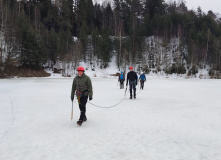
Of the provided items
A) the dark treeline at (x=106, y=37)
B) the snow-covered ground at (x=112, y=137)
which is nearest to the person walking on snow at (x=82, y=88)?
the snow-covered ground at (x=112, y=137)

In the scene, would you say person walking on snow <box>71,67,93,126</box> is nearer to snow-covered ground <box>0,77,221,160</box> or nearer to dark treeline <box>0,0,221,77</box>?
snow-covered ground <box>0,77,221,160</box>

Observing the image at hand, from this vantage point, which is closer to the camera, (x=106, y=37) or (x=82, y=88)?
(x=82, y=88)

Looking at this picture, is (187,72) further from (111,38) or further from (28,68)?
(28,68)

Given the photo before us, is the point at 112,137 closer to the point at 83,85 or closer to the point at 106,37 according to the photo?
the point at 83,85

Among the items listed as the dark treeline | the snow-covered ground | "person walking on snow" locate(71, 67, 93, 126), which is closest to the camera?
the snow-covered ground

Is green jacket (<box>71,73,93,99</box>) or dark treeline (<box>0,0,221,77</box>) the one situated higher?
dark treeline (<box>0,0,221,77</box>)

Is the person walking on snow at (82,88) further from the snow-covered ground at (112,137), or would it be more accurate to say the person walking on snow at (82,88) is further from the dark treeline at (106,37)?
the dark treeline at (106,37)

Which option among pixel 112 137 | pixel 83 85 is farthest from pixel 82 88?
pixel 112 137

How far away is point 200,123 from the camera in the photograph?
583 cm

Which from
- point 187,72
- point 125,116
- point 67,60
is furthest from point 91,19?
point 125,116

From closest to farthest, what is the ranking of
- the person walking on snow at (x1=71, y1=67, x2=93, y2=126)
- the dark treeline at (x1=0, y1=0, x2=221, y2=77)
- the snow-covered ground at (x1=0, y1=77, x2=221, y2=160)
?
1. the snow-covered ground at (x1=0, y1=77, x2=221, y2=160)
2. the person walking on snow at (x1=71, y1=67, x2=93, y2=126)
3. the dark treeline at (x1=0, y1=0, x2=221, y2=77)

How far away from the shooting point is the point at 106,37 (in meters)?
54.8

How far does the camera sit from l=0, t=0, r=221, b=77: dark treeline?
136 feet

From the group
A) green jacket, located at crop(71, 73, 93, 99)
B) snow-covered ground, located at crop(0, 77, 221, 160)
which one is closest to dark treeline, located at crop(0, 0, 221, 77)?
snow-covered ground, located at crop(0, 77, 221, 160)
